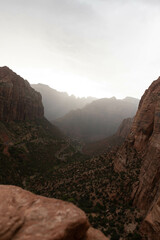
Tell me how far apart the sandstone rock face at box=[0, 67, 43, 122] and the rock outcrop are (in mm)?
62840

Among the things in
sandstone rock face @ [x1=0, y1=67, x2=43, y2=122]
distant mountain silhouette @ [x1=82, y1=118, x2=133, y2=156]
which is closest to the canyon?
sandstone rock face @ [x1=0, y1=67, x2=43, y2=122]

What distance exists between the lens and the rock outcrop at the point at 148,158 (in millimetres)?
15692

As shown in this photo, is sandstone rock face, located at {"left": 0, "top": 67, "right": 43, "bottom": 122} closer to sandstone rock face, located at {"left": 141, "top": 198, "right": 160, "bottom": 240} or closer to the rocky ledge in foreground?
sandstone rock face, located at {"left": 141, "top": 198, "right": 160, "bottom": 240}

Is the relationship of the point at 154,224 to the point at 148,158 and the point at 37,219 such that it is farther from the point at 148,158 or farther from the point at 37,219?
the point at 37,219

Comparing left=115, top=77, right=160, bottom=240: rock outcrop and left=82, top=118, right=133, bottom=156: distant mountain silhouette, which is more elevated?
left=115, top=77, right=160, bottom=240: rock outcrop

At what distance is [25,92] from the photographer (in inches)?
3580

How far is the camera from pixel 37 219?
215 inches

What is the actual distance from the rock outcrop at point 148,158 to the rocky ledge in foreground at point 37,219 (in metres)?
13.1

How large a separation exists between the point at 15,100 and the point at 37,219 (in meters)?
84.1

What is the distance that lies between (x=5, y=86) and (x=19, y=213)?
80824 millimetres

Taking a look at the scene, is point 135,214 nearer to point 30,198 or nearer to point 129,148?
point 129,148

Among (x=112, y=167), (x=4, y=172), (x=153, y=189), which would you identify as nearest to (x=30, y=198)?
(x=153, y=189)

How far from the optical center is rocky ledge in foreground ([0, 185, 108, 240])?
5.00m

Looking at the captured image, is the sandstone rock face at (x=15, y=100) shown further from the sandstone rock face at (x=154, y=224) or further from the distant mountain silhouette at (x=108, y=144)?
the sandstone rock face at (x=154, y=224)
